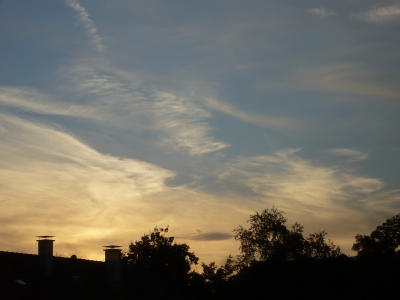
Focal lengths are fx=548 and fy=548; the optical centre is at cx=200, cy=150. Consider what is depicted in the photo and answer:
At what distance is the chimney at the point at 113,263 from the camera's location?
3950 cm

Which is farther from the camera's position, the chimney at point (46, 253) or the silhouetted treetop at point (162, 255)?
the silhouetted treetop at point (162, 255)

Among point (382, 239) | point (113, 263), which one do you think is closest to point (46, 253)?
point (113, 263)

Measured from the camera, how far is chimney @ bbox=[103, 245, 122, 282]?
39.5 meters

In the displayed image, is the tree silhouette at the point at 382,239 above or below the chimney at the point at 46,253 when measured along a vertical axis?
above

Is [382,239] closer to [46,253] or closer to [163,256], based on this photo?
[163,256]

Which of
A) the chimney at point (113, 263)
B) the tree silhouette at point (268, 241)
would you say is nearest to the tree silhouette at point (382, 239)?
the tree silhouette at point (268, 241)

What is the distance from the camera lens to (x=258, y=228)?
7569 centimetres

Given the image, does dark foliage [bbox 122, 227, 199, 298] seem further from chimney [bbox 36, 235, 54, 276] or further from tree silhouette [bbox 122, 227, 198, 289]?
chimney [bbox 36, 235, 54, 276]

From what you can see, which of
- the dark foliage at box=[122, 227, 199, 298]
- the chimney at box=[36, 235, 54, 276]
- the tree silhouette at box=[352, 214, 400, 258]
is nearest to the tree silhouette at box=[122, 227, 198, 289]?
the dark foliage at box=[122, 227, 199, 298]

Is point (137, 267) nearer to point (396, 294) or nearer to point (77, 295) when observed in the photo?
point (77, 295)

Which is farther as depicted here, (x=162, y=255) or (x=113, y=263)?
(x=162, y=255)

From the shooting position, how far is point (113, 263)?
131 ft

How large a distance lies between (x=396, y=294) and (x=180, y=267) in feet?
125

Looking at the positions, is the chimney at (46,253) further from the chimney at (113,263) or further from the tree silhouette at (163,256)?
the tree silhouette at (163,256)
